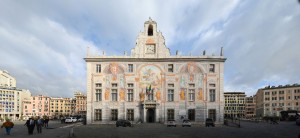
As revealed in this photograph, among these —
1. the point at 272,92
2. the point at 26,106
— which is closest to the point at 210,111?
the point at 272,92

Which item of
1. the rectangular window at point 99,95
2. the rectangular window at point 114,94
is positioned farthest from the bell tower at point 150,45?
the rectangular window at point 99,95

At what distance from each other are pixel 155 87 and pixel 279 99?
86.8m

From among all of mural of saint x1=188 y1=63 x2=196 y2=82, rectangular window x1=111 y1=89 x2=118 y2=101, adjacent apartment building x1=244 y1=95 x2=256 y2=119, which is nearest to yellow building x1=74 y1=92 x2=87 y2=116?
adjacent apartment building x1=244 y1=95 x2=256 y2=119

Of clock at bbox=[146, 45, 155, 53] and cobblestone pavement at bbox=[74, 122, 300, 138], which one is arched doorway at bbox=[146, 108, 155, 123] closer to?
clock at bbox=[146, 45, 155, 53]

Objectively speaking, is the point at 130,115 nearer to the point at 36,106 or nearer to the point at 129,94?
the point at 129,94

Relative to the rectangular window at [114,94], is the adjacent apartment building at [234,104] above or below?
below

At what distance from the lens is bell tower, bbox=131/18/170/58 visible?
54125 millimetres

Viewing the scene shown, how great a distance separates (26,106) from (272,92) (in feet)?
415

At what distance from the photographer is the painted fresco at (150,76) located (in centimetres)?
5316

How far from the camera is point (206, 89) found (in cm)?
5297

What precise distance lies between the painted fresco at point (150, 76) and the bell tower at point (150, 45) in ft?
7.83

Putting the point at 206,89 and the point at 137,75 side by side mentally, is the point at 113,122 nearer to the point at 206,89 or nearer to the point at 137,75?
the point at 137,75

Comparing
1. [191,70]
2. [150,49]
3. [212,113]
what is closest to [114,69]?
[150,49]

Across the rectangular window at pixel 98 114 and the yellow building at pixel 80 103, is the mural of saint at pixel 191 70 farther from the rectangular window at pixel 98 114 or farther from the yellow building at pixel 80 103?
the yellow building at pixel 80 103
